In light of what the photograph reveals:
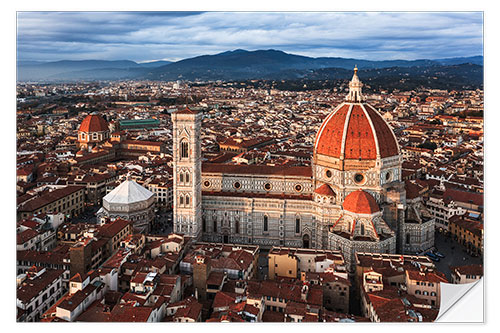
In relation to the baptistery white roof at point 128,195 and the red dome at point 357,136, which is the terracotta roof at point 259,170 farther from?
the baptistery white roof at point 128,195

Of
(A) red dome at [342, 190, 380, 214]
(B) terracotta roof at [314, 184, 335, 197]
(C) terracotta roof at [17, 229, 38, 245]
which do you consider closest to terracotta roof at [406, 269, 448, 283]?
(A) red dome at [342, 190, 380, 214]

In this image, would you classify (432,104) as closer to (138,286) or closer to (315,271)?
(315,271)

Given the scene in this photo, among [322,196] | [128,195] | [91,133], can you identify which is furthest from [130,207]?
[91,133]

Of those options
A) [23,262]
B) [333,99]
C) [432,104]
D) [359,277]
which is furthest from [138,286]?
[333,99]

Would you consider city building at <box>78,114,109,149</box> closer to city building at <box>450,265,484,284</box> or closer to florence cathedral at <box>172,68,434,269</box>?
florence cathedral at <box>172,68,434,269</box>

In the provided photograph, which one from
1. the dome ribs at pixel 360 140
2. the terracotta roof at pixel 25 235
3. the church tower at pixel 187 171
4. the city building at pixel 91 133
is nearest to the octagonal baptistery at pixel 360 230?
the dome ribs at pixel 360 140

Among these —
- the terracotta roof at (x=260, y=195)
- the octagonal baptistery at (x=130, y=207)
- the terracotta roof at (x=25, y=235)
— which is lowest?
the terracotta roof at (x=25, y=235)
